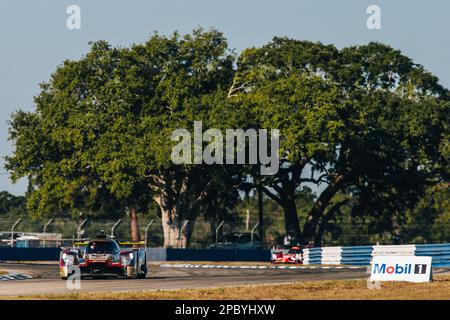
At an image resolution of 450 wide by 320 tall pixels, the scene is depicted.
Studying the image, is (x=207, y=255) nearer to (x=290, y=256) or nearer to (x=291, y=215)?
(x=290, y=256)

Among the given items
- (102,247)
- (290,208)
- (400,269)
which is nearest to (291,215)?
(290,208)

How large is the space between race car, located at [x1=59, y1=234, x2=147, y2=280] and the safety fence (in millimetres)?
16681

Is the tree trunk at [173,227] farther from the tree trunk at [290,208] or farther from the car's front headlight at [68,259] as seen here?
the car's front headlight at [68,259]

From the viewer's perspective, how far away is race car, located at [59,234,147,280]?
3406 cm

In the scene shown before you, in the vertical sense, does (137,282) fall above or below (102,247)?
below

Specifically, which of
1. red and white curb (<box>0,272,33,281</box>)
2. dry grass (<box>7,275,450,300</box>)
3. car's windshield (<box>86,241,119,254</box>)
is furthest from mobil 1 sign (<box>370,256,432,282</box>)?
red and white curb (<box>0,272,33,281</box>)

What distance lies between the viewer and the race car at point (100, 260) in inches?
1341

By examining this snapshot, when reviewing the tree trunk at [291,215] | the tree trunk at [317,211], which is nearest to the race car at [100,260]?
the tree trunk at [317,211]

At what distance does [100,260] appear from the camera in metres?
34.1

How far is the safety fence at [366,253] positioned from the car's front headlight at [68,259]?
17814 millimetres

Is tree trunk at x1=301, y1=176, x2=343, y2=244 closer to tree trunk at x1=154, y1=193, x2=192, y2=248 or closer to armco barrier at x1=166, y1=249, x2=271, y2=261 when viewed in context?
tree trunk at x1=154, y1=193, x2=192, y2=248

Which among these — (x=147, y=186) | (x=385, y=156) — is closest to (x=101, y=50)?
(x=147, y=186)

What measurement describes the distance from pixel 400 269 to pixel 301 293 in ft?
14.2

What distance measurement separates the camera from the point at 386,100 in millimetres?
79750
